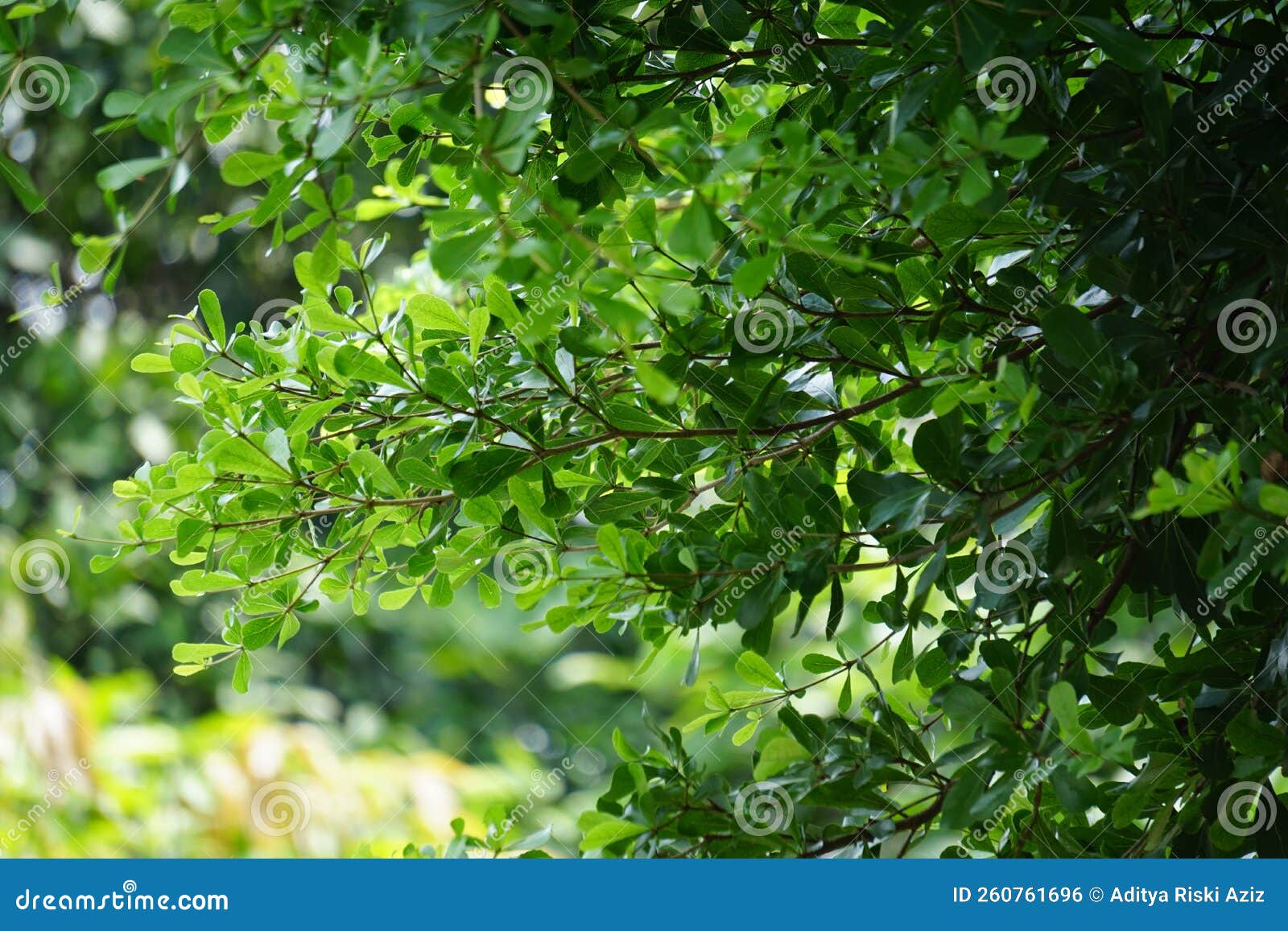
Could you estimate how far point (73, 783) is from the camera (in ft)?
6.29

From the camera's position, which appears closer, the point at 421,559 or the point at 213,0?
the point at 213,0

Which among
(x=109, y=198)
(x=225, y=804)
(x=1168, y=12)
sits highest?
(x=1168, y=12)

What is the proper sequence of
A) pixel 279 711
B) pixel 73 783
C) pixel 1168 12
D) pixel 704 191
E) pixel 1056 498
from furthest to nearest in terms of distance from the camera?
pixel 279 711, pixel 73 783, pixel 1168 12, pixel 1056 498, pixel 704 191

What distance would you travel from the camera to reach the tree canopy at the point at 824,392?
0.44 metres

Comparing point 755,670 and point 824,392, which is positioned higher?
point 824,392

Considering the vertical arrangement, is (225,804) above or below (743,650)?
below

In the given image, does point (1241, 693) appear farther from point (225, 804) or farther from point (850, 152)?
point (225, 804)

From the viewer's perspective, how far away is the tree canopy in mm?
441

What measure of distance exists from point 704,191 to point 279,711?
2851 millimetres

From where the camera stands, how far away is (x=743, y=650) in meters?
0.60

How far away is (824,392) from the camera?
0.63 meters

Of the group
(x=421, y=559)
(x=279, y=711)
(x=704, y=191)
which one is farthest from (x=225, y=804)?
(x=704, y=191)

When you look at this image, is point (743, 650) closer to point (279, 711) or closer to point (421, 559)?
point (421, 559)

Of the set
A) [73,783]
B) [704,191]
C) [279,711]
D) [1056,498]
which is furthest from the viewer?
[279,711]
